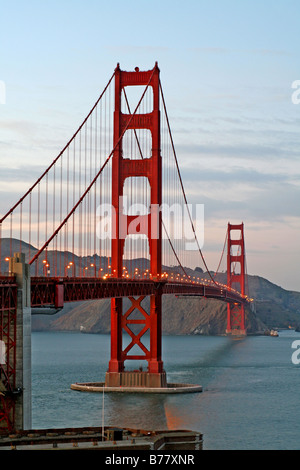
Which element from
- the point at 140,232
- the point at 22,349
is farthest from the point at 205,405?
the point at 22,349

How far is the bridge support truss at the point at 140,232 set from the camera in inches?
2419

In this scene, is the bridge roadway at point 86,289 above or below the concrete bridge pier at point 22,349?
above

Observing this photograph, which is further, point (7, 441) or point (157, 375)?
point (157, 375)

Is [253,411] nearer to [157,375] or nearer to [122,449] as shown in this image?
[157,375]

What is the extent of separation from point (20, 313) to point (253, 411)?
24281 mm

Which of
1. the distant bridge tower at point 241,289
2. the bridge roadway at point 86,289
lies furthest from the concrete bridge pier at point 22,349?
the distant bridge tower at point 241,289

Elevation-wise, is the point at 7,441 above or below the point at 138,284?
below

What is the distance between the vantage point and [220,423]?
48.5m

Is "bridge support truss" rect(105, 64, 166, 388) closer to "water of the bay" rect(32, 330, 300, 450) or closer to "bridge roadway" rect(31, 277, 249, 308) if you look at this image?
"bridge roadway" rect(31, 277, 249, 308)

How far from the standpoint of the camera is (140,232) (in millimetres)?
62719

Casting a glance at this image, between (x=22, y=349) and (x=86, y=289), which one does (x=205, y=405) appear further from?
(x=22, y=349)

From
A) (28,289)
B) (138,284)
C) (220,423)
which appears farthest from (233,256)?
(28,289)

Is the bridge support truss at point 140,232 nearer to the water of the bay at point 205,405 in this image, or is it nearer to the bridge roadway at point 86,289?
the bridge roadway at point 86,289

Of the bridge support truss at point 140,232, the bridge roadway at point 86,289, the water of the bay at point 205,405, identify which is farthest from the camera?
the bridge support truss at point 140,232
